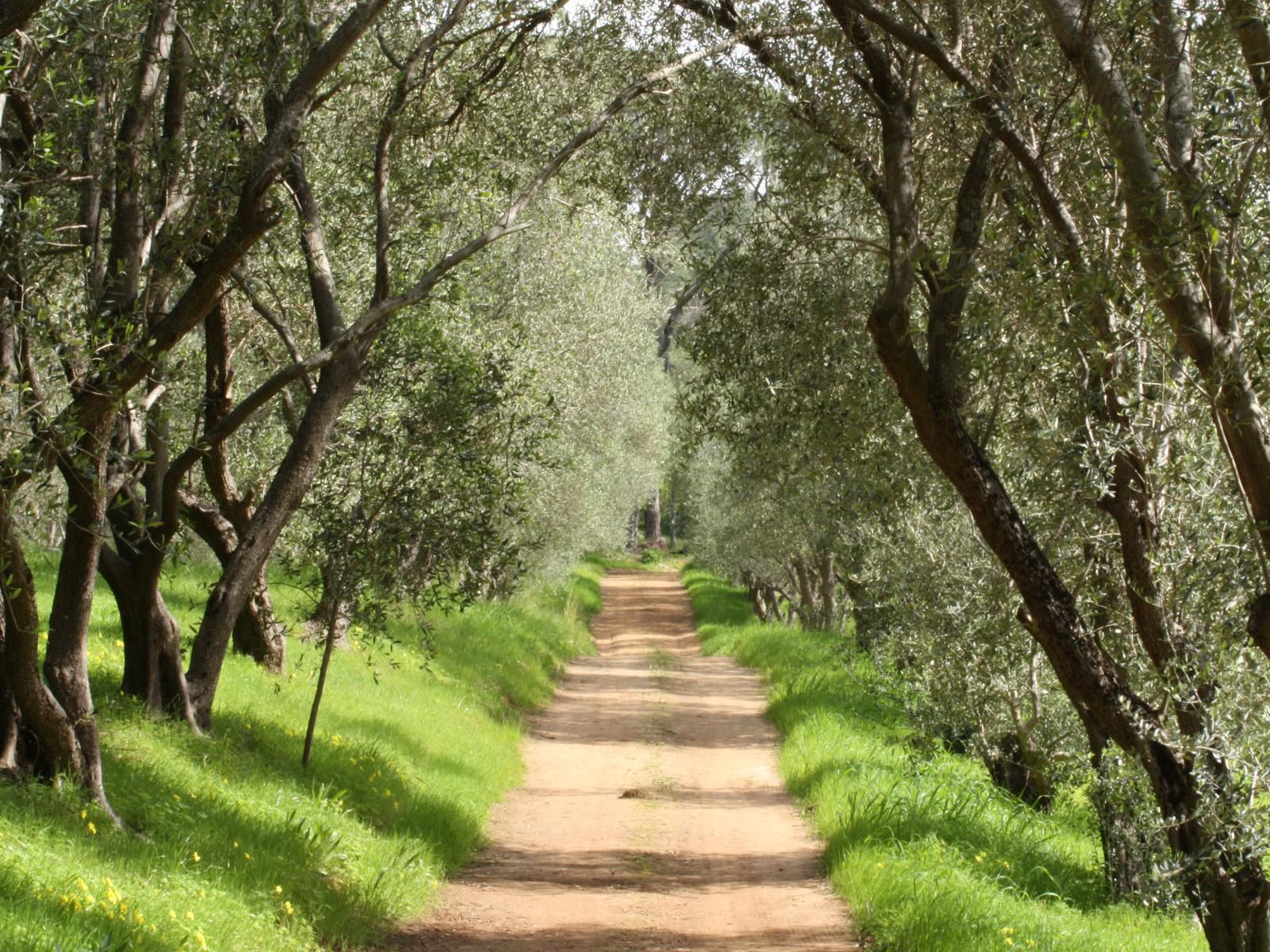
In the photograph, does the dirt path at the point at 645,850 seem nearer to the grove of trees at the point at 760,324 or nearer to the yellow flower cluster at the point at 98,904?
the grove of trees at the point at 760,324

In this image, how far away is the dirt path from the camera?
9.18 m

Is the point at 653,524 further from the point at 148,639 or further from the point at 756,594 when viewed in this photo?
the point at 148,639

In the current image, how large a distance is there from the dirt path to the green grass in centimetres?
37

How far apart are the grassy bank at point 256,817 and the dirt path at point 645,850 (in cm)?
46

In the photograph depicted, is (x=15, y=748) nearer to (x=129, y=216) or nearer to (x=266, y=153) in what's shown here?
(x=129, y=216)

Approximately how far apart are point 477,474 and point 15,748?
4.24 metres

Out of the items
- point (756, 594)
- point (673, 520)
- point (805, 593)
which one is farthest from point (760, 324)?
point (673, 520)

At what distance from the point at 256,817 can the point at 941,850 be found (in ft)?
17.2

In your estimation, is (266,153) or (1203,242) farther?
(266,153)

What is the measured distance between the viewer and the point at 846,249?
1116 centimetres

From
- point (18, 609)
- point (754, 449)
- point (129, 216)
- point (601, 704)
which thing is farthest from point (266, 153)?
point (601, 704)

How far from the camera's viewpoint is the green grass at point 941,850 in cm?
865

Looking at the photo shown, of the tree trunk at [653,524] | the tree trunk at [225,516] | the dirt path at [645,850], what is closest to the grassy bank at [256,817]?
the tree trunk at [225,516]

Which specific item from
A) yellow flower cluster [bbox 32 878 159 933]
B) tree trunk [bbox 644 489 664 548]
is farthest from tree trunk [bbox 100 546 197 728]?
tree trunk [bbox 644 489 664 548]
